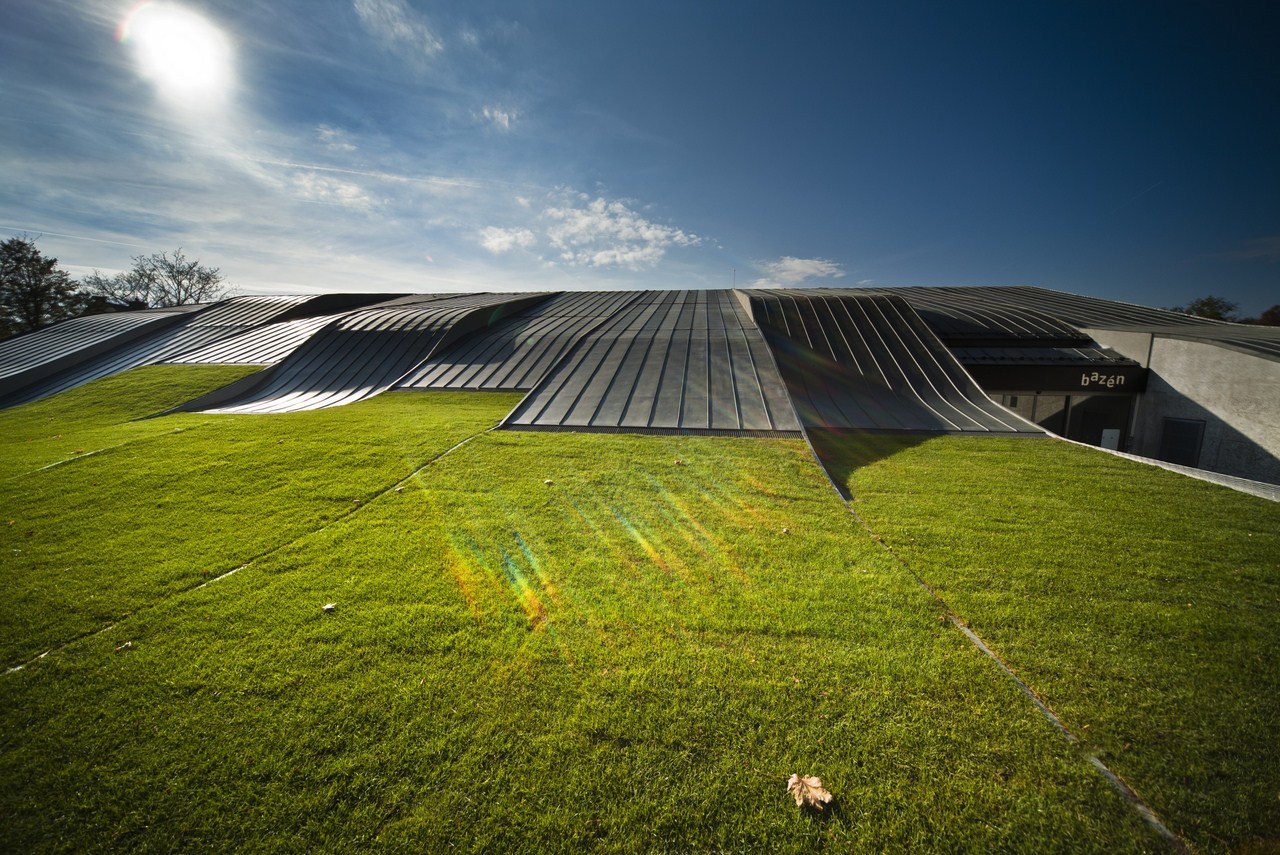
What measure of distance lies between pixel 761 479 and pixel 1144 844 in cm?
568

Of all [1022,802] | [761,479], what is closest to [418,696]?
[1022,802]

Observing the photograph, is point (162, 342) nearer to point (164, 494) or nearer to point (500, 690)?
point (164, 494)

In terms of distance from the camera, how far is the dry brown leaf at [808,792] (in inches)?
110

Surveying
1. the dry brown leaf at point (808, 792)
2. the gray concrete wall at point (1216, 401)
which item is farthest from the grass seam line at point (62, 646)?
the gray concrete wall at point (1216, 401)

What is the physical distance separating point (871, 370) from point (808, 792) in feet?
47.0

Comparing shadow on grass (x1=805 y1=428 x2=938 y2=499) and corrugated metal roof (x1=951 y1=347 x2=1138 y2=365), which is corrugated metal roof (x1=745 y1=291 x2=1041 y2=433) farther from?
corrugated metal roof (x1=951 y1=347 x2=1138 y2=365)

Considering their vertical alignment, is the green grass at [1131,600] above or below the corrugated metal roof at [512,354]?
below

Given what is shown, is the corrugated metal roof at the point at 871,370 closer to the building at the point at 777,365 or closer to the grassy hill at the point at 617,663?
the building at the point at 777,365

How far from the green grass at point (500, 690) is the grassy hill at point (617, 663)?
2cm

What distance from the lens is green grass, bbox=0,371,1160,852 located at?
2.72 m

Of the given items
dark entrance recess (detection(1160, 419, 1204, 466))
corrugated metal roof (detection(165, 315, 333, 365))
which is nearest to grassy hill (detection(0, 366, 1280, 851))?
dark entrance recess (detection(1160, 419, 1204, 466))

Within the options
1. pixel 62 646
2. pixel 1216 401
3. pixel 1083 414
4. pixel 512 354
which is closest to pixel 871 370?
pixel 1083 414

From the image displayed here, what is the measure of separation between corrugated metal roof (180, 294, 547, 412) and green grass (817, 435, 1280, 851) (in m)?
15.6

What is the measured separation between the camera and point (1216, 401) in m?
12.5
